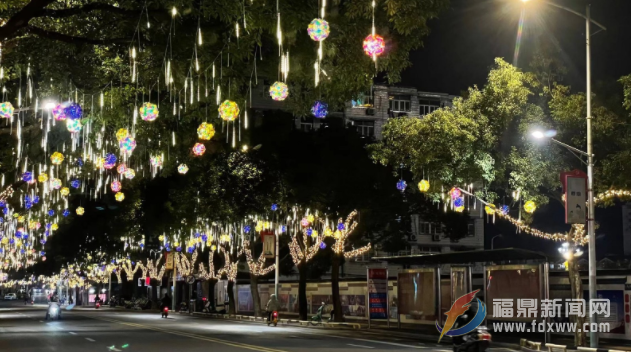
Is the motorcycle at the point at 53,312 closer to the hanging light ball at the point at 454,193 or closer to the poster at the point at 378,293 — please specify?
the poster at the point at 378,293

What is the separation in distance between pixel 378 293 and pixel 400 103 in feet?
133

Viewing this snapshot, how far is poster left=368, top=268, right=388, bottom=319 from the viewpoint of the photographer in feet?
112

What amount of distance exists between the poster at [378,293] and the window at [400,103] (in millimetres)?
39647

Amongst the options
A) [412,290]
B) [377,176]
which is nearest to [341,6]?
[412,290]

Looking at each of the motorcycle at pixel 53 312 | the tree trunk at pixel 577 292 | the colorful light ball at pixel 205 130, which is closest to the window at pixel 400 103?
the motorcycle at pixel 53 312

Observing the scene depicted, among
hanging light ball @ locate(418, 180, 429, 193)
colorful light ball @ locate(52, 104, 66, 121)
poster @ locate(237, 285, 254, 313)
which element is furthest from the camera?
poster @ locate(237, 285, 254, 313)

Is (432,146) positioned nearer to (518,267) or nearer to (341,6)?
(518,267)

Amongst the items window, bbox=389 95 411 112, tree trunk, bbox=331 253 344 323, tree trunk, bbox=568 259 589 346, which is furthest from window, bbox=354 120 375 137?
tree trunk, bbox=568 259 589 346

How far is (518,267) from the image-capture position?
25578 mm

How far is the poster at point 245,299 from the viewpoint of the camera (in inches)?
2343

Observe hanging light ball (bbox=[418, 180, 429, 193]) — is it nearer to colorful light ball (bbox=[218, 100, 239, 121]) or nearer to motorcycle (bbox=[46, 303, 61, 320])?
colorful light ball (bbox=[218, 100, 239, 121])

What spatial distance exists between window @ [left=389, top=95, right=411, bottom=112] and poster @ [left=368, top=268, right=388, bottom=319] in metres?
39.6

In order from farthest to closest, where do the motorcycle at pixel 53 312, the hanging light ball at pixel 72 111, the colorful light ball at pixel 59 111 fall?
the motorcycle at pixel 53 312
the colorful light ball at pixel 59 111
the hanging light ball at pixel 72 111

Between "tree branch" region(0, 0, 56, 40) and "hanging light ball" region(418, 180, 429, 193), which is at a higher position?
"tree branch" region(0, 0, 56, 40)
